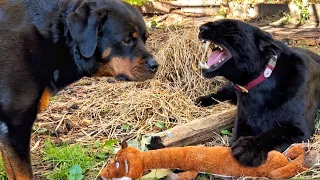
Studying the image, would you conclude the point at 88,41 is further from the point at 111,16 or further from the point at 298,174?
the point at 298,174

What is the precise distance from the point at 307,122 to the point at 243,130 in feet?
1.82

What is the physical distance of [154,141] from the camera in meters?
3.97

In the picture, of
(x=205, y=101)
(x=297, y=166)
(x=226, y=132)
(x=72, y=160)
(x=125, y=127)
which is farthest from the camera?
(x=205, y=101)

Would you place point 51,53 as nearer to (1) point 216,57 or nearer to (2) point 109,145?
(2) point 109,145

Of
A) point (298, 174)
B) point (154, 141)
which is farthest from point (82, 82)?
point (298, 174)

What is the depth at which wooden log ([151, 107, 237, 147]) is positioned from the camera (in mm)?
4023

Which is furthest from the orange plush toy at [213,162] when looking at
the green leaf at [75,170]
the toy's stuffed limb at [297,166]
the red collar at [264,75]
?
the red collar at [264,75]

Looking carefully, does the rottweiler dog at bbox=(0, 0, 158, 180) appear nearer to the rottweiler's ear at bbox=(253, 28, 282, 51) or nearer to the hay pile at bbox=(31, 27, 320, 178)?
the hay pile at bbox=(31, 27, 320, 178)

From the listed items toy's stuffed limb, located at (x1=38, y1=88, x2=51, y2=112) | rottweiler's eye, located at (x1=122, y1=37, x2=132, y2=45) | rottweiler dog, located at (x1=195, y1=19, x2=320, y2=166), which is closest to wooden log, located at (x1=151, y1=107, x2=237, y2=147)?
rottweiler dog, located at (x1=195, y1=19, x2=320, y2=166)

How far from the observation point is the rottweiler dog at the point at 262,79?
4.08 metres

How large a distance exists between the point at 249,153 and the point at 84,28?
5.14 feet

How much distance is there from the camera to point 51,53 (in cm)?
370

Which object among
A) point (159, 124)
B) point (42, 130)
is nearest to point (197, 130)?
point (159, 124)

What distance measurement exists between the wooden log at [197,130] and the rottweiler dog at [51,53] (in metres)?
0.55
